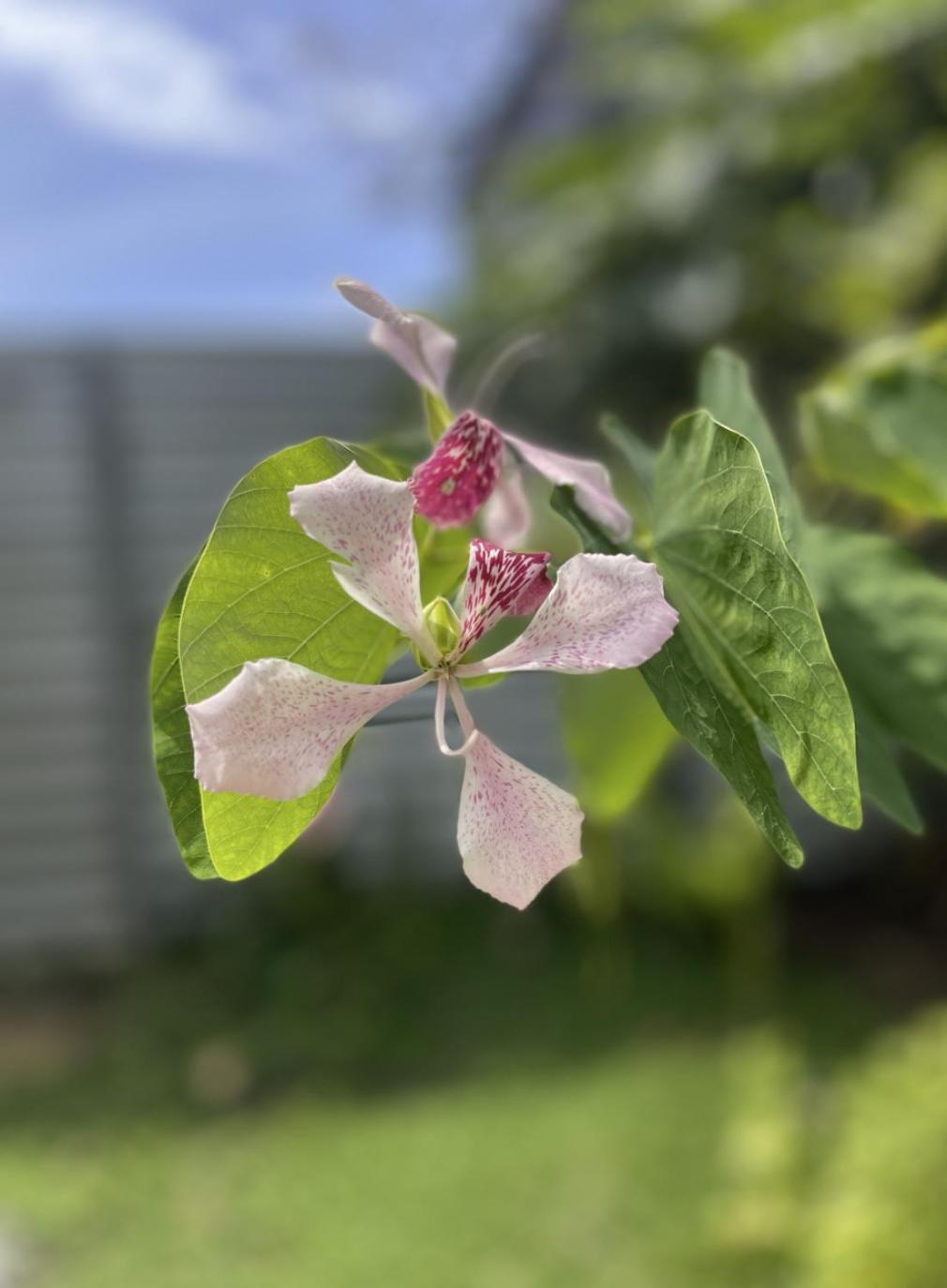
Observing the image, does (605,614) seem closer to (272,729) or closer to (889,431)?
(272,729)

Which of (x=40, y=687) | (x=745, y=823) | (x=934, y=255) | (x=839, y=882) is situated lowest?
(x=839, y=882)

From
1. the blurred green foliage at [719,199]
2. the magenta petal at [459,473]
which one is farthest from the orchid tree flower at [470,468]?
the blurred green foliage at [719,199]

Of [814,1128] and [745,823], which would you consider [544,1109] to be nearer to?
[814,1128]

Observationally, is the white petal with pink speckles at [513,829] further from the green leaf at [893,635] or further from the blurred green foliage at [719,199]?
the blurred green foliage at [719,199]

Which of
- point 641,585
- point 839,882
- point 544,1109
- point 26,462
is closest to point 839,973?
point 839,882

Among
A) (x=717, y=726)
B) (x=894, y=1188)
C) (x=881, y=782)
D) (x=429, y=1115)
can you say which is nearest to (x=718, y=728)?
(x=717, y=726)

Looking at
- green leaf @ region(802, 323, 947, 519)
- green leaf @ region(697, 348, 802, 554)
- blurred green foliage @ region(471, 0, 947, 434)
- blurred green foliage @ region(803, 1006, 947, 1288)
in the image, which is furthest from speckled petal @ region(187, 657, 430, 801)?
blurred green foliage @ region(803, 1006, 947, 1288)
